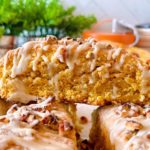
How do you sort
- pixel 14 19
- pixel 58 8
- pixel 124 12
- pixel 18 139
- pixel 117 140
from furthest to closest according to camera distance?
pixel 124 12 → pixel 58 8 → pixel 14 19 → pixel 117 140 → pixel 18 139

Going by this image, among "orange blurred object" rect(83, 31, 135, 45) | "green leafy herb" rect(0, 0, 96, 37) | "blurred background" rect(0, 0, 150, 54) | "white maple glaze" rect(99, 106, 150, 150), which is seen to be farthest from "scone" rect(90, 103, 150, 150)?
"orange blurred object" rect(83, 31, 135, 45)

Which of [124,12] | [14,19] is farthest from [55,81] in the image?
[124,12]

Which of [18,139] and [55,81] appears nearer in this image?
[18,139]

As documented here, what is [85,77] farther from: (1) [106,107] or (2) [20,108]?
(2) [20,108]

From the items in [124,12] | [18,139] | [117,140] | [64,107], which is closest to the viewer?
[18,139]

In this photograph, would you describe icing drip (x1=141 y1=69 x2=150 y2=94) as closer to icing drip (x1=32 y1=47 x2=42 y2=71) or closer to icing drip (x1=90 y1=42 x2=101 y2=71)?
icing drip (x1=90 y1=42 x2=101 y2=71)

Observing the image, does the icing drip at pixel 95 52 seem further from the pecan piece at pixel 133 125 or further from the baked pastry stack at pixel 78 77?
the pecan piece at pixel 133 125
